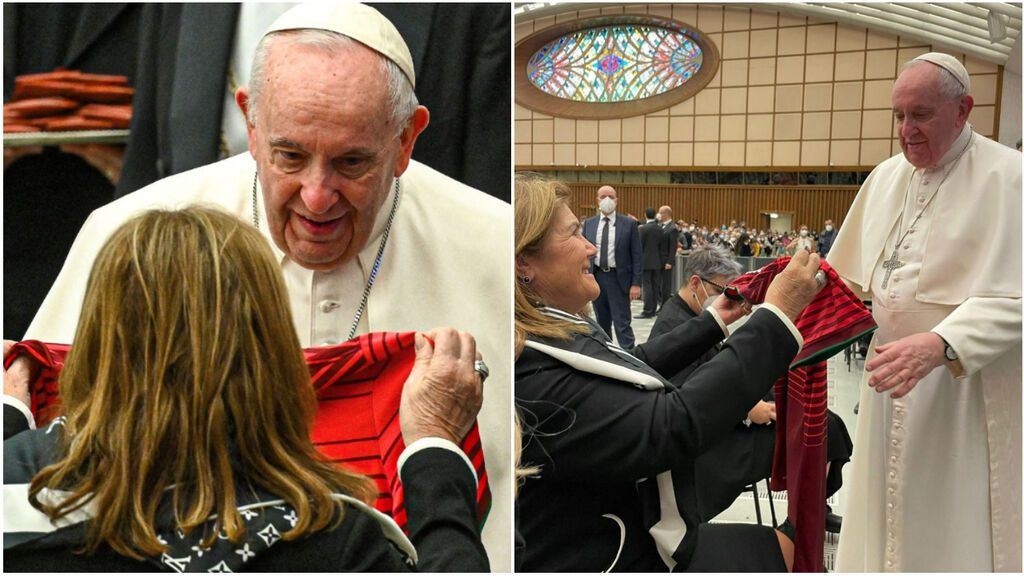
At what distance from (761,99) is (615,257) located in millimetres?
790

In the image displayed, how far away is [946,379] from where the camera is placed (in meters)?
2.03

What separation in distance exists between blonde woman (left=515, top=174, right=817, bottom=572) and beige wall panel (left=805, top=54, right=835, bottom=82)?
609mm

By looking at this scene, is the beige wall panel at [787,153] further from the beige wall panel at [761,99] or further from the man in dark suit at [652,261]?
the man in dark suit at [652,261]

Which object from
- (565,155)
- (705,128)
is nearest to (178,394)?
(565,155)

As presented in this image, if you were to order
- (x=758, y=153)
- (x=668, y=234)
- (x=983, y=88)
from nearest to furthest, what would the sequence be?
(x=983, y=88), (x=758, y=153), (x=668, y=234)

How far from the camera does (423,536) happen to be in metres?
1.55

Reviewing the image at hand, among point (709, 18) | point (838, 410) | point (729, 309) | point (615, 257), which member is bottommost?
point (838, 410)

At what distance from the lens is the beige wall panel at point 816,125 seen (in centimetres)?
217

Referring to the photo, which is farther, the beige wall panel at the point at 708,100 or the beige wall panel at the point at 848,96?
the beige wall panel at the point at 708,100

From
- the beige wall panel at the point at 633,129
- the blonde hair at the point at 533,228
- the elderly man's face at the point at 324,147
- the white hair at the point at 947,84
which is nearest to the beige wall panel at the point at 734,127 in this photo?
the beige wall panel at the point at 633,129

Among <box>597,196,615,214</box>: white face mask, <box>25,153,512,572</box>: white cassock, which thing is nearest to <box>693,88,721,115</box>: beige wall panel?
<box>597,196,615,214</box>: white face mask

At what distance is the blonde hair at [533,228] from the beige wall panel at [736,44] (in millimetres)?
693

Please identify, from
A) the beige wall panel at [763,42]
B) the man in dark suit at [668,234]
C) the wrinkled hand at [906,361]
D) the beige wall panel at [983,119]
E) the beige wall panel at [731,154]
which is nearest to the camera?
the wrinkled hand at [906,361]

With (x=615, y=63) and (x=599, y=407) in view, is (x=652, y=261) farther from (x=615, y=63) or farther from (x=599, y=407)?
(x=599, y=407)
